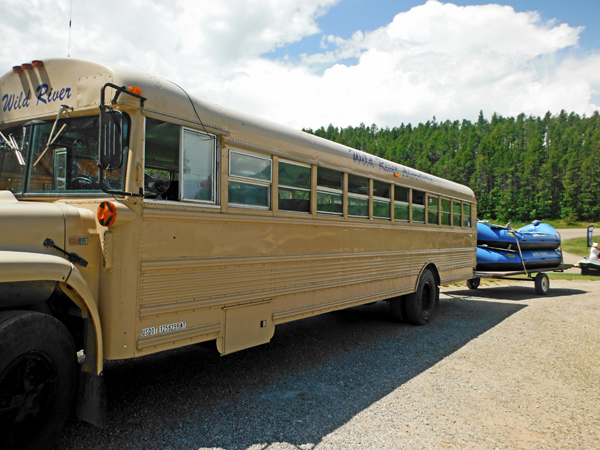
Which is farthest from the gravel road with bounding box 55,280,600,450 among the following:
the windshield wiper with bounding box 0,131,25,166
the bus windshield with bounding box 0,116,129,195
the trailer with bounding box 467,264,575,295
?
the trailer with bounding box 467,264,575,295

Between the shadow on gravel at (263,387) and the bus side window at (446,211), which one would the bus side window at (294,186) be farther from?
the bus side window at (446,211)

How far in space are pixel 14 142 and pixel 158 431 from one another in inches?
99.2

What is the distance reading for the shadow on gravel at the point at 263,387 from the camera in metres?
3.05

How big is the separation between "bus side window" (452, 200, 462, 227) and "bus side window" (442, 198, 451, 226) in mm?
250

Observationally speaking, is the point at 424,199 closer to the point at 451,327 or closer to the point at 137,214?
the point at 451,327

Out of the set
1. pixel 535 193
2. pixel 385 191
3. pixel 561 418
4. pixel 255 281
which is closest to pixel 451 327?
pixel 385 191

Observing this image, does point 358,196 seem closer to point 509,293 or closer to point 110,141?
point 110,141

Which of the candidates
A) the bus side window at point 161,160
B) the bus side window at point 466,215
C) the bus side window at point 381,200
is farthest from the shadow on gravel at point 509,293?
the bus side window at point 161,160

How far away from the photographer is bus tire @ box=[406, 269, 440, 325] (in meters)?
6.93

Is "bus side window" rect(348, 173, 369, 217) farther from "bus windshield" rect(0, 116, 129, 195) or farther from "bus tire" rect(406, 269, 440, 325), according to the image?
Result: "bus windshield" rect(0, 116, 129, 195)

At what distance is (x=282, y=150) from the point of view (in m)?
4.27

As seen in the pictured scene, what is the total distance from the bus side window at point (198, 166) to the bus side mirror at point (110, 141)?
62 centimetres

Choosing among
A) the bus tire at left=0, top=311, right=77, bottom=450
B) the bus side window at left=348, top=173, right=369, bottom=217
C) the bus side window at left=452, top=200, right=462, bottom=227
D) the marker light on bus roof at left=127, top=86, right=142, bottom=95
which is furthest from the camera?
the bus side window at left=452, top=200, right=462, bottom=227

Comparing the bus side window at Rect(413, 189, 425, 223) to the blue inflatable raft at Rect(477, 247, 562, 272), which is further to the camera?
the blue inflatable raft at Rect(477, 247, 562, 272)
